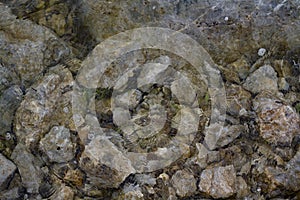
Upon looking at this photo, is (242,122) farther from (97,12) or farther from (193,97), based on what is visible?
(97,12)

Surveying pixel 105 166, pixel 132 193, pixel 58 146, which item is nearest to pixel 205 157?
pixel 132 193

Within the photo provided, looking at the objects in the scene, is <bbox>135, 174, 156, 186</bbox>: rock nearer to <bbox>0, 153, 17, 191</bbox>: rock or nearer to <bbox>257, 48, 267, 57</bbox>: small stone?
<bbox>0, 153, 17, 191</bbox>: rock

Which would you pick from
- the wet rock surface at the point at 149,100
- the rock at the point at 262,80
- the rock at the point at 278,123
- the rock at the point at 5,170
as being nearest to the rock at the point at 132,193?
the wet rock surface at the point at 149,100

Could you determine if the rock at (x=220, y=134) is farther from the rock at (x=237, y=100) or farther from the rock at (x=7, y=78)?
the rock at (x=7, y=78)

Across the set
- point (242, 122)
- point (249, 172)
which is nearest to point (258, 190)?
point (249, 172)

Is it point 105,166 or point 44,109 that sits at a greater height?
point 44,109

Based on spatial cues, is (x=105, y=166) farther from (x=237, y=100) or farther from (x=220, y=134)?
(x=237, y=100)

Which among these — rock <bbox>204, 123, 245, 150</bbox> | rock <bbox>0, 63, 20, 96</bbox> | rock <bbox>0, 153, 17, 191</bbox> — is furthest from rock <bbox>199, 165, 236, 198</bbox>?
rock <bbox>0, 63, 20, 96</bbox>
